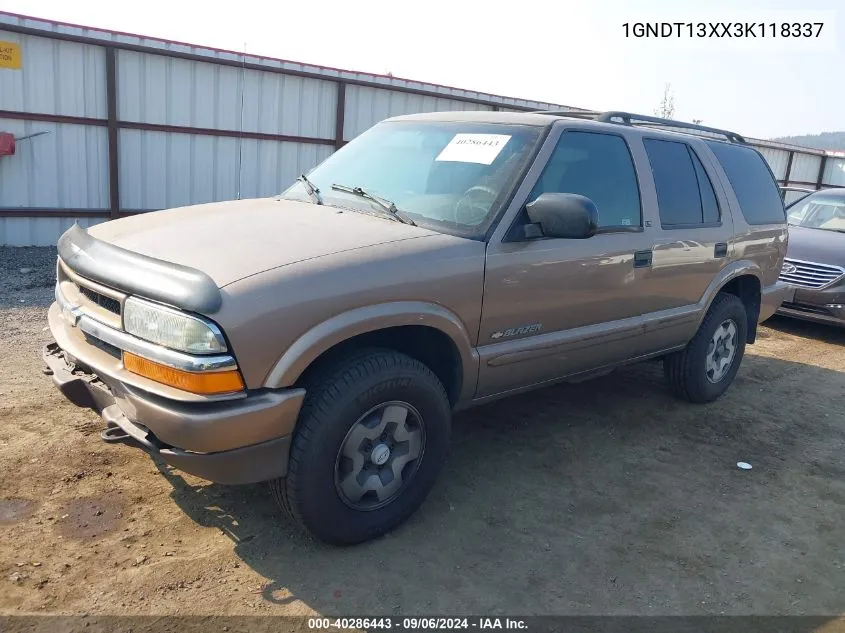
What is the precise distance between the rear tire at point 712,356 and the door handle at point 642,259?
3.63 feet

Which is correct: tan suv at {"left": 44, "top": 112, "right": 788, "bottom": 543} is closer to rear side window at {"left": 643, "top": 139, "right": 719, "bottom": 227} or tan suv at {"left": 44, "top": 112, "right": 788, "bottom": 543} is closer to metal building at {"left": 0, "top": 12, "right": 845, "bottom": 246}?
rear side window at {"left": 643, "top": 139, "right": 719, "bottom": 227}

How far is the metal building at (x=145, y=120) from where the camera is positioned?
934 cm

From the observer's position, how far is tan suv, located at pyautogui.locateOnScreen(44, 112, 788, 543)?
8.63 feet

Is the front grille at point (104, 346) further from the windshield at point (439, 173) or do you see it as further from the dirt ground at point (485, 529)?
the windshield at point (439, 173)

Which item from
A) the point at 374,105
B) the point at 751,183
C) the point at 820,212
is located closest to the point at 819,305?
the point at 820,212

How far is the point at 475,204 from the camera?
353cm

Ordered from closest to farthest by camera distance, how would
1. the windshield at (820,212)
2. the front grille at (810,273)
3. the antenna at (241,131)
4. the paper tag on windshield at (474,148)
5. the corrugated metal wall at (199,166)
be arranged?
the paper tag on windshield at (474,148) < the front grille at (810,273) < the windshield at (820,212) < the corrugated metal wall at (199,166) < the antenna at (241,131)

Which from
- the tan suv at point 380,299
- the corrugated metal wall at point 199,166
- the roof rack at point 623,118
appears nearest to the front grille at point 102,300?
the tan suv at point 380,299

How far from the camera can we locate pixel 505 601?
2844mm

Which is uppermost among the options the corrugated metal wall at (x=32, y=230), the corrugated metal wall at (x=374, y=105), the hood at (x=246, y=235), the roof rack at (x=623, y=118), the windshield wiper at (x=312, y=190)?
the corrugated metal wall at (x=374, y=105)

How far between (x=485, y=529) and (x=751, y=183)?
373 cm

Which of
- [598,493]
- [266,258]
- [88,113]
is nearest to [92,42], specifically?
[88,113]

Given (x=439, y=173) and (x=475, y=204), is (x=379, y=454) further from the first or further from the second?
(x=439, y=173)

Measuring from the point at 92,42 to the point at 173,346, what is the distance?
8692 mm
